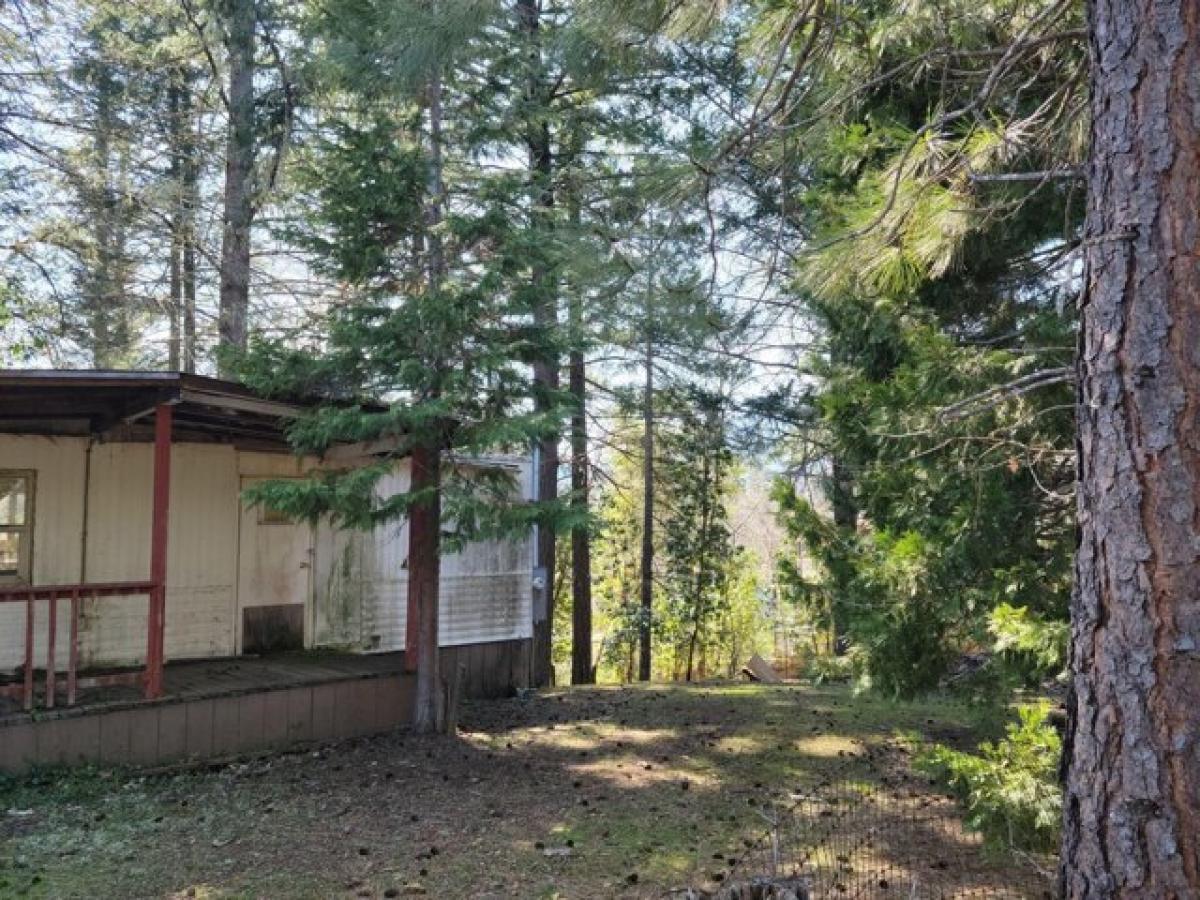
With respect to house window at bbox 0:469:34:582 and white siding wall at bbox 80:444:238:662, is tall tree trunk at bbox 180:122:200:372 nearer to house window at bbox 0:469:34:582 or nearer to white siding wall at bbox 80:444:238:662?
white siding wall at bbox 80:444:238:662

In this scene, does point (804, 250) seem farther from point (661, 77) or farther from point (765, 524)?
point (765, 524)

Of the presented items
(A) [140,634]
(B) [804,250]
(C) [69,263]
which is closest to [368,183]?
(B) [804,250]

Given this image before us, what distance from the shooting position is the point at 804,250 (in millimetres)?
4484

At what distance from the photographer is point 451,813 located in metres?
5.60

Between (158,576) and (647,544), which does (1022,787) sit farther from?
(647,544)

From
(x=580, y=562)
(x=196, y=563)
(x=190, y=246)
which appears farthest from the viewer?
(x=580, y=562)

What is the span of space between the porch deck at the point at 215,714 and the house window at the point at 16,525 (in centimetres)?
148

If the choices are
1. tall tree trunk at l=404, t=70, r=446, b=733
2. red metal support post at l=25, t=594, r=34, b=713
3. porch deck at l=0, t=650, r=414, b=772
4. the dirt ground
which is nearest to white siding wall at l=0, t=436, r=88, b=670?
porch deck at l=0, t=650, r=414, b=772

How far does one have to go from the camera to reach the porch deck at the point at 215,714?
6.08 meters

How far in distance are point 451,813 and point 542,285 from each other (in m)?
3.77

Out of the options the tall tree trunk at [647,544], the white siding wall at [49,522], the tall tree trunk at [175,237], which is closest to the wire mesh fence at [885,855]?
the white siding wall at [49,522]

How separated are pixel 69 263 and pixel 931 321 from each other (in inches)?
442

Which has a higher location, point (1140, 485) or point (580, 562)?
point (1140, 485)

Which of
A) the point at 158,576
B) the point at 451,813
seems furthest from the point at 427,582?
the point at 451,813
